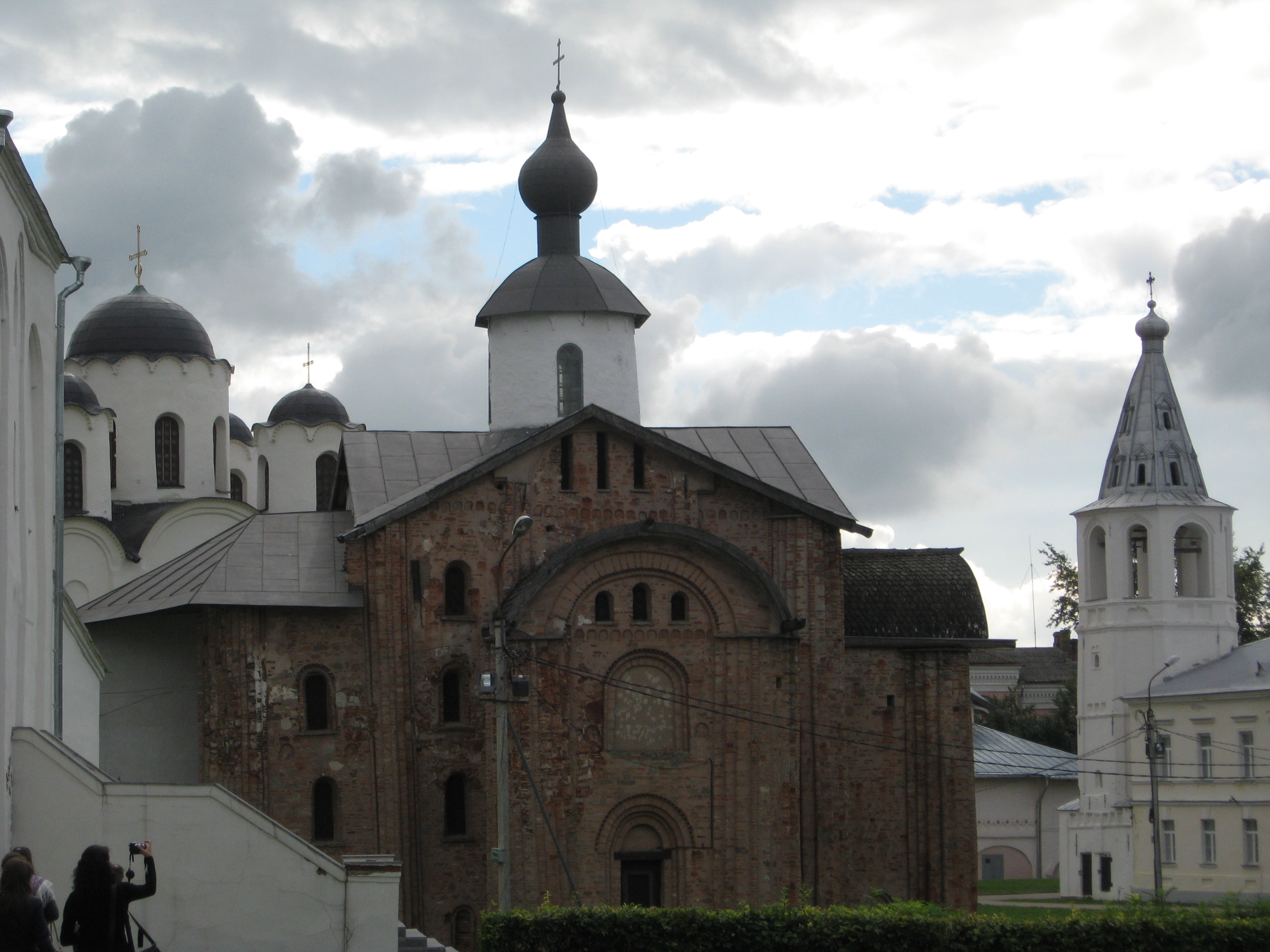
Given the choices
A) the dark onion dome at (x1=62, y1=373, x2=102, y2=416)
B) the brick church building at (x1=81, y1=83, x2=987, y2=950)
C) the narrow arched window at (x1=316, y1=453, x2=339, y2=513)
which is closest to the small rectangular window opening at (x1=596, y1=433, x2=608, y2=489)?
the brick church building at (x1=81, y1=83, x2=987, y2=950)

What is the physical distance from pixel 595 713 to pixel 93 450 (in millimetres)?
12747

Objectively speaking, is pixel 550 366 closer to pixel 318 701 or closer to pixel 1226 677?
pixel 318 701

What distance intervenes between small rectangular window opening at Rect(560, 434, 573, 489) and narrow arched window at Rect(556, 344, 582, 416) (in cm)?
312

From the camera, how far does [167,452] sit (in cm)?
3419

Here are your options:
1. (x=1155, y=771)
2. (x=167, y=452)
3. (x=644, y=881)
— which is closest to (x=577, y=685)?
(x=644, y=881)

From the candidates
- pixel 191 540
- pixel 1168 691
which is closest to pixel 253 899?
pixel 191 540

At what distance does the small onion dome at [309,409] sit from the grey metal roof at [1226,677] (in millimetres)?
18582

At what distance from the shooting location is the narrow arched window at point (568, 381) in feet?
91.5

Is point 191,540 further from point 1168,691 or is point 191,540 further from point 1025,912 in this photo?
point 1168,691

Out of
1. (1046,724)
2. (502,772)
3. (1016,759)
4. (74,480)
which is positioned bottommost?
(1016,759)

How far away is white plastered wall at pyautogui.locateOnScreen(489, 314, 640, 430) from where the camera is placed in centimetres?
2783

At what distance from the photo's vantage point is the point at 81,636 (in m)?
20.7

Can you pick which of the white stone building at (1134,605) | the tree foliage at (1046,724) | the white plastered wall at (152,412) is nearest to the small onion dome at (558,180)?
the white plastered wall at (152,412)

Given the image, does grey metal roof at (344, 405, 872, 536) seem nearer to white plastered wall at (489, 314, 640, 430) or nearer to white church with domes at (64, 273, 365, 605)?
white plastered wall at (489, 314, 640, 430)
